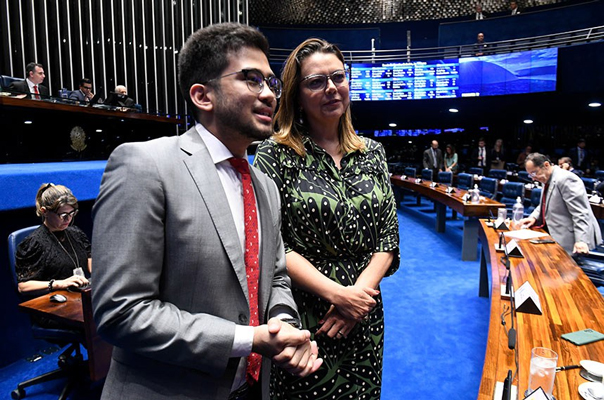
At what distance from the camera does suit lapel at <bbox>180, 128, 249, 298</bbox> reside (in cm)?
82

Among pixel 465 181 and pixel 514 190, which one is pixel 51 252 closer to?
pixel 514 190

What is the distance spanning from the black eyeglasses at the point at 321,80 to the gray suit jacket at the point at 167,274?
54cm

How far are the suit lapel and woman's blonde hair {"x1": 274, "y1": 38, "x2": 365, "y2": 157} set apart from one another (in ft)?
1.53

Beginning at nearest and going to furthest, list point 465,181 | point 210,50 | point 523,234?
point 210,50 < point 523,234 < point 465,181

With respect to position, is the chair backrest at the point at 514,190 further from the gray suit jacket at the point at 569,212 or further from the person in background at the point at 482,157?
the person in background at the point at 482,157

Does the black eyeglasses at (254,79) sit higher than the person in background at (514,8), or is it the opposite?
the person in background at (514,8)

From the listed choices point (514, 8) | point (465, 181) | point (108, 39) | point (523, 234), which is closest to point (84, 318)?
point (523, 234)

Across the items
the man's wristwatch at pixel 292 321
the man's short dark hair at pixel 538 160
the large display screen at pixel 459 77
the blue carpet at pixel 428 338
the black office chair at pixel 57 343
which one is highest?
the large display screen at pixel 459 77

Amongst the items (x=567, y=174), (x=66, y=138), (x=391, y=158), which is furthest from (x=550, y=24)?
(x=66, y=138)

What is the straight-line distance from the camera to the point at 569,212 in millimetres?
3514

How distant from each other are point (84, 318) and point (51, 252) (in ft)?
2.55

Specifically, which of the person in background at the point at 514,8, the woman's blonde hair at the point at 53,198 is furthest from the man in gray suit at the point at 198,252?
the person in background at the point at 514,8

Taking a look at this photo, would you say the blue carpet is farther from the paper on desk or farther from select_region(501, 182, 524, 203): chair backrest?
select_region(501, 182, 524, 203): chair backrest

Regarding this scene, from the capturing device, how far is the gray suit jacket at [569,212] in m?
3.42
